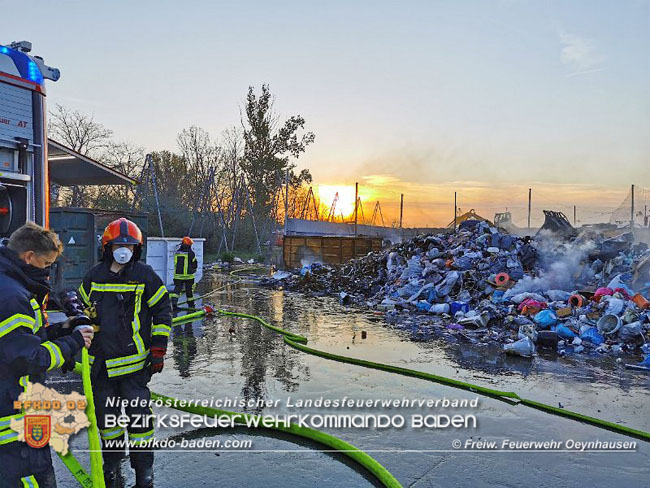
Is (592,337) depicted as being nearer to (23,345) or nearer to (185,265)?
(185,265)

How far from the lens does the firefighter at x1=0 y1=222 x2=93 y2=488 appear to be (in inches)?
91.6

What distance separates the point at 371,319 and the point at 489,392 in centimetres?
538

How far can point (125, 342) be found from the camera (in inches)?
132

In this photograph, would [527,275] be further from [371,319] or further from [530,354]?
[530,354]

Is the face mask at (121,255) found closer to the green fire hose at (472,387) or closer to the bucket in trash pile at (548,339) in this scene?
the green fire hose at (472,387)

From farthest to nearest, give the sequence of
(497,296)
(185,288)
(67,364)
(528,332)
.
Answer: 1. (497,296)
2. (185,288)
3. (528,332)
4. (67,364)

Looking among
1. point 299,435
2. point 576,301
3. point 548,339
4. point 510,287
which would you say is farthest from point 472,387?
point 510,287

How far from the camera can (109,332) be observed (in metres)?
3.34

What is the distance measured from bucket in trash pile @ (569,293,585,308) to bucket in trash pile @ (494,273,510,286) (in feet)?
6.06

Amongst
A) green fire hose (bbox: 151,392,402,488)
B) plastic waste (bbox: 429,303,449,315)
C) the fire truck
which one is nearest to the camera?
green fire hose (bbox: 151,392,402,488)

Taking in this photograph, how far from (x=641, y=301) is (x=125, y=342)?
9.42 metres

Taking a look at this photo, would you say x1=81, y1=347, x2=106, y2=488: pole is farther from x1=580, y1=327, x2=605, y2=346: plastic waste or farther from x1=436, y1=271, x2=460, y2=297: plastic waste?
x1=436, y1=271, x2=460, y2=297: plastic waste

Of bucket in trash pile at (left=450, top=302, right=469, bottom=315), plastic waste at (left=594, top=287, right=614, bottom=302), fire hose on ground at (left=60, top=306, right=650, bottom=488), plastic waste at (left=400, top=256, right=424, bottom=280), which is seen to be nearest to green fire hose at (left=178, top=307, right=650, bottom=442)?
fire hose on ground at (left=60, top=306, right=650, bottom=488)

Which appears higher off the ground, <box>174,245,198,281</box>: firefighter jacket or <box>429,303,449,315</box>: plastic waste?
<box>174,245,198,281</box>: firefighter jacket
